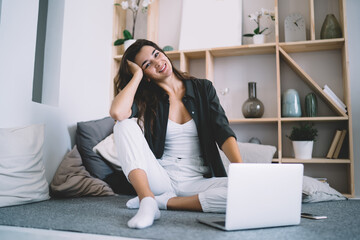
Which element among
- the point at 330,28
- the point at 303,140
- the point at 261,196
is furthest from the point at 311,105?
the point at 261,196

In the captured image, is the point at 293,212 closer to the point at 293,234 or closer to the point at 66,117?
the point at 293,234

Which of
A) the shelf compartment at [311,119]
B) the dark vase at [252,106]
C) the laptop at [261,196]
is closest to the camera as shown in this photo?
the laptop at [261,196]

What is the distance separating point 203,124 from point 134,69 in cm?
52

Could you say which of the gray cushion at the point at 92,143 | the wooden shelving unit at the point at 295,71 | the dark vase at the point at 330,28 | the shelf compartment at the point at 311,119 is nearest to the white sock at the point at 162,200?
the gray cushion at the point at 92,143

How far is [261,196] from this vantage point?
1027mm

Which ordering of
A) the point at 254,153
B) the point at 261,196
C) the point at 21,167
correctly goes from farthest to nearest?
the point at 254,153
the point at 21,167
the point at 261,196

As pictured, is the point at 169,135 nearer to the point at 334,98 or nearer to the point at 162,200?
the point at 162,200

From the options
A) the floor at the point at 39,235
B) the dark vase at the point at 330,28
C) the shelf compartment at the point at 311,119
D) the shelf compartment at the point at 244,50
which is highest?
the dark vase at the point at 330,28

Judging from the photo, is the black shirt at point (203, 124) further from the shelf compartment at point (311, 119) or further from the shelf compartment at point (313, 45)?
the shelf compartment at point (313, 45)

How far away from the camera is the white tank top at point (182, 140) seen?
1.67 m

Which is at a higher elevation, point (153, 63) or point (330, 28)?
point (330, 28)

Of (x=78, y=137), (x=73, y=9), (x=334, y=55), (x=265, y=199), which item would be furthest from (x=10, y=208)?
(x=334, y=55)

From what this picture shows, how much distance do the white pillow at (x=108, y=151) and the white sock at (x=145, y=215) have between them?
3.13 ft

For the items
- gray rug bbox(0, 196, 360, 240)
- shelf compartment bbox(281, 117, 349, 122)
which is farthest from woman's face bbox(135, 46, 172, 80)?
shelf compartment bbox(281, 117, 349, 122)
